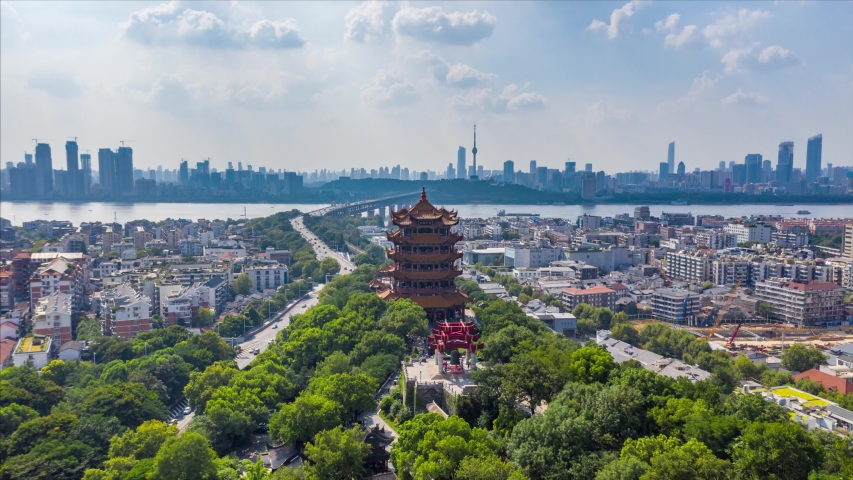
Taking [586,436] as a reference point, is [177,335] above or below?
below

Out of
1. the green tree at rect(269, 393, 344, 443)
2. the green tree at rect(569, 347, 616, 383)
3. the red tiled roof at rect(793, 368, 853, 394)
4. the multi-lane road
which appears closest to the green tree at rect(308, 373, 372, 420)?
the green tree at rect(269, 393, 344, 443)

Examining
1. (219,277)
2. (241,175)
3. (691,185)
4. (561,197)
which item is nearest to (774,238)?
(219,277)

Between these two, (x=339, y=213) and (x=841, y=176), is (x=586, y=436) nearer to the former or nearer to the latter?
(x=339, y=213)

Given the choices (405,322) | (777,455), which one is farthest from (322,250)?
(777,455)

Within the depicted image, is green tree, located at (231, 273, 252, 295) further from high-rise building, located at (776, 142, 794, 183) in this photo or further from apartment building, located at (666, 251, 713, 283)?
high-rise building, located at (776, 142, 794, 183)

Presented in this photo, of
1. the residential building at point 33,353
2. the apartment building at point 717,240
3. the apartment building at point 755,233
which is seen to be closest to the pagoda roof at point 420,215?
the residential building at point 33,353
